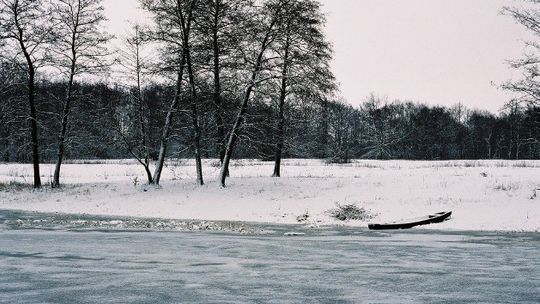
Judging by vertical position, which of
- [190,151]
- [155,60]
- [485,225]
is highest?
[155,60]

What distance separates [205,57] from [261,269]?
19.2 m

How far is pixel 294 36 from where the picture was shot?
84.6 feet

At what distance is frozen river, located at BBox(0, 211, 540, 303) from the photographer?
6.68 m

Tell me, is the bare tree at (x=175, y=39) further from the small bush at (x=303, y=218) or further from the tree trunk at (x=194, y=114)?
the small bush at (x=303, y=218)

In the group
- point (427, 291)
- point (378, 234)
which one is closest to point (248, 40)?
point (378, 234)

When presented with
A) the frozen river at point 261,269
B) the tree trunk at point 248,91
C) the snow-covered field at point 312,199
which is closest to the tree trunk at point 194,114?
the tree trunk at point 248,91

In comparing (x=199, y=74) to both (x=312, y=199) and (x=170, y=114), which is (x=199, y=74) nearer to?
(x=170, y=114)

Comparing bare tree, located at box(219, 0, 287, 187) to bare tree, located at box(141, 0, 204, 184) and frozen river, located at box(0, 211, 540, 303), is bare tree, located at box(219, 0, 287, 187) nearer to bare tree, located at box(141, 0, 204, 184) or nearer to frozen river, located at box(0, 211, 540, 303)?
bare tree, located at box(141, 0, 204, 184)

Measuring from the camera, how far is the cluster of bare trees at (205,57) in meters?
25.4

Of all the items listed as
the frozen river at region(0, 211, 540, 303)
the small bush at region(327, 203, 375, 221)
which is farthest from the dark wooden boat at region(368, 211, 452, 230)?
the frozen river at region(0, 211, 540, 303)

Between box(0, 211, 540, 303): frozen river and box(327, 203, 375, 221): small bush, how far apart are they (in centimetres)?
569

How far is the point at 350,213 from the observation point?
64.8ft

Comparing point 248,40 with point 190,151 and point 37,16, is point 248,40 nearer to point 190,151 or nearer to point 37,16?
point 190,151

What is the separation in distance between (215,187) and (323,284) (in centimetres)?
1885
